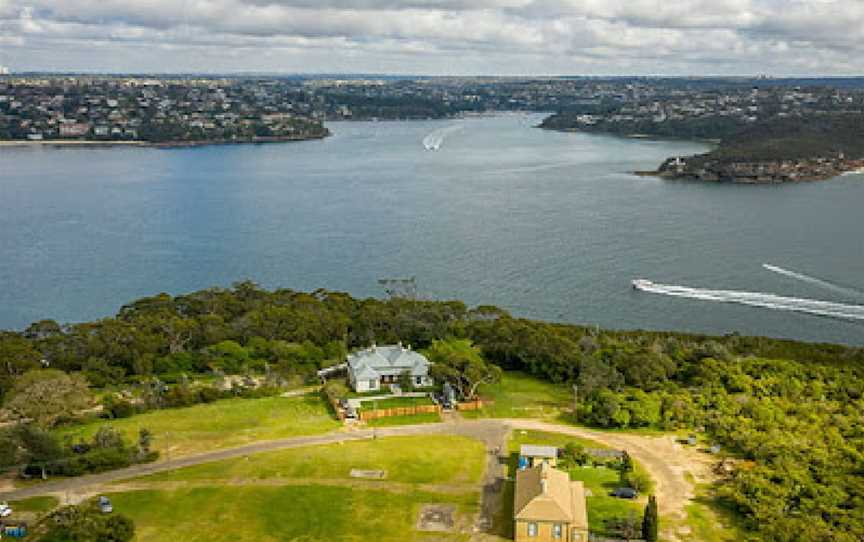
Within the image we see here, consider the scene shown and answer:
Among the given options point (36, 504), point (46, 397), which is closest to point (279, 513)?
point (36, 504)

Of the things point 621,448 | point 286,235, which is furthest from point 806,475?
point 286,235

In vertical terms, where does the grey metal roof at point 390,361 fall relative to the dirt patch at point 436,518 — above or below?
above

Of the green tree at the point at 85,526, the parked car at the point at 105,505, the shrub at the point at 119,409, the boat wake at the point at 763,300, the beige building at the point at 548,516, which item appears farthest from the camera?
the boat wake at the point at 763,300

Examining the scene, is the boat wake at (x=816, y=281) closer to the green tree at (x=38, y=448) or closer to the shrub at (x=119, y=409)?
the shrub at (x=119, y=409)

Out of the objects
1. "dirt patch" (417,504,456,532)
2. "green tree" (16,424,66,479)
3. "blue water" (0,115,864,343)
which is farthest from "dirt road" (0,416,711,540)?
"blue water" (0,115,864,343)

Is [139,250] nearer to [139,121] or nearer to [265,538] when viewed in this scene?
[265,538]

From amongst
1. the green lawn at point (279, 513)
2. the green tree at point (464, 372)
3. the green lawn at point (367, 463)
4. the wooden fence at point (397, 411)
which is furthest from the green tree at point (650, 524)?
the green tree at point (464, 372)
